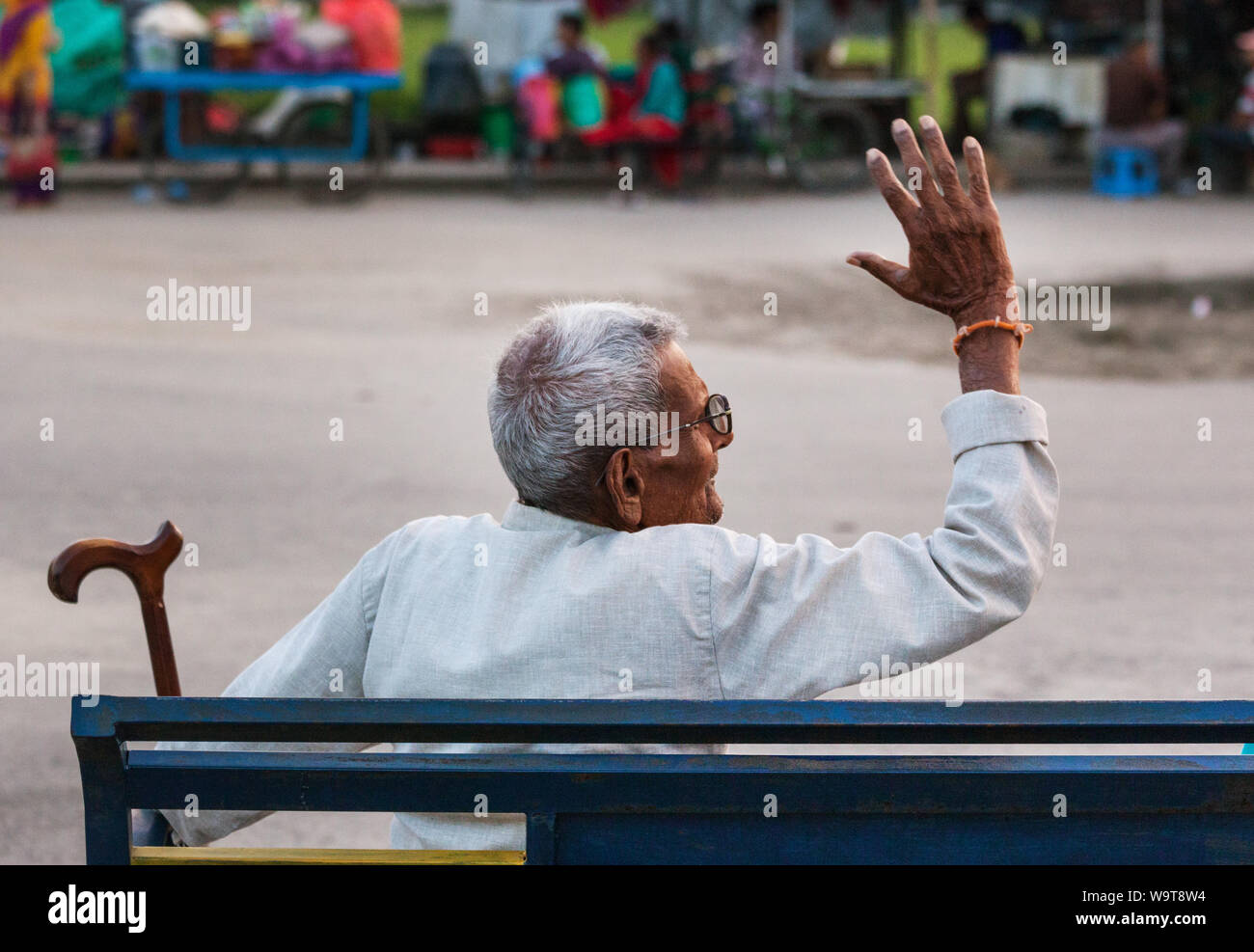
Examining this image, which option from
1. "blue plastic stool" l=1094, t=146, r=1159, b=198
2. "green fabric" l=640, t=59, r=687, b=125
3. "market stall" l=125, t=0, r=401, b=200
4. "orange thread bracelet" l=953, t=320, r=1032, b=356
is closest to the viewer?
"orange thread bracelet" l=953, t=320, r=1032, b=356

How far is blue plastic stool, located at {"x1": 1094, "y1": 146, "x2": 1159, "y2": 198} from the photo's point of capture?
16.1 metres

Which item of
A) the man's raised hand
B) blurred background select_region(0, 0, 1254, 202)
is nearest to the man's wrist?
the man's raised hand

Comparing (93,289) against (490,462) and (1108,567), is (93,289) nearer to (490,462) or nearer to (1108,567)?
(490,462)

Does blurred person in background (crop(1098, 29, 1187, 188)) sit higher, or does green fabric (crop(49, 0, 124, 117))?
green fabric (crop(49, 0, 124, 117))

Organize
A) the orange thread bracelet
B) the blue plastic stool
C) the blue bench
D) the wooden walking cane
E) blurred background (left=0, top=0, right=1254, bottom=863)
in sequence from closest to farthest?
1. the blue bench
2. the orange thread bracelet
3. the wooden walking cane
4. blurred background (left=0, top=0, right=1254, bottom=863)
5. the blue plastic stool

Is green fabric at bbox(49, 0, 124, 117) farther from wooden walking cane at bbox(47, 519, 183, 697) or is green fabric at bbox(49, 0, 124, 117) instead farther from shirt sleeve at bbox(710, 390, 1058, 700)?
shirt sleeve at bbox(710, 390, 1058, 700)

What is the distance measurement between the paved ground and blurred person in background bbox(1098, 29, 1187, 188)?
1711mm

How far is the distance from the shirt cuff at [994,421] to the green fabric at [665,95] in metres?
13.2

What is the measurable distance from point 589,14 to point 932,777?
1972 centimetres

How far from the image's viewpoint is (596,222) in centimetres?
1365

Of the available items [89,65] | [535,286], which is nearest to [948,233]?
[535,286]

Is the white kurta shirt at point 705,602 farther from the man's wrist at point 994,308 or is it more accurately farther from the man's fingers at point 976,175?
the man's fingers at point 976,175

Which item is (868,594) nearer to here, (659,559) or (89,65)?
(659,559)

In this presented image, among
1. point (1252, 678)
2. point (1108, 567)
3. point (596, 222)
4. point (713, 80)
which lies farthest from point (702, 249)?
point (1252, 678)
